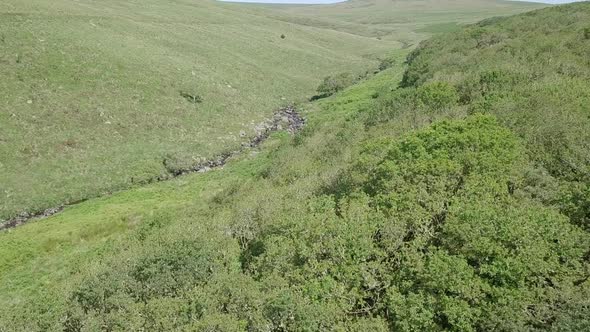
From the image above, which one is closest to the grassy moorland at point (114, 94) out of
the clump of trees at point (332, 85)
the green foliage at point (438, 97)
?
the clump of trees at point (332, 85)

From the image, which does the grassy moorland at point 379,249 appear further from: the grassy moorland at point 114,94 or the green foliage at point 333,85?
the green foliage at point 333,85

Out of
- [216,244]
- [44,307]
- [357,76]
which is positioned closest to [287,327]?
[216,244]

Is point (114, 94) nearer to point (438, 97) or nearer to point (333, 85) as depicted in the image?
point (438, 97)

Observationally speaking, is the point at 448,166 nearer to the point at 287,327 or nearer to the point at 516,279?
the point at 516,279

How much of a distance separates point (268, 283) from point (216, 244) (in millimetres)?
6213

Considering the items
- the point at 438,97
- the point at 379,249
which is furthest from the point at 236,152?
the point at 379,249

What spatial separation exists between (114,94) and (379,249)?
51358mm

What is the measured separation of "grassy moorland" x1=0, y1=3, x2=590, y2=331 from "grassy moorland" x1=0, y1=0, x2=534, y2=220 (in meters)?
12.3

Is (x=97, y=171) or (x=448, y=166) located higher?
(x=448, y=166)

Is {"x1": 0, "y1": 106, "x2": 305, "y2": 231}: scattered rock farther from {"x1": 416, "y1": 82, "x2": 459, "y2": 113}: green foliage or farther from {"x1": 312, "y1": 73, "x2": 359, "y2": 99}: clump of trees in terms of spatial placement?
{"x1": 416, "y1": 82, "x2": 459, "y2": 113}: green foliage

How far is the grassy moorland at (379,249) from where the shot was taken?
1697cm

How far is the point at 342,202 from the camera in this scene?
24.1 m

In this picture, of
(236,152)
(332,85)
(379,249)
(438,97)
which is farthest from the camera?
(332,85)

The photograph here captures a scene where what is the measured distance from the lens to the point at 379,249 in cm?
2062
